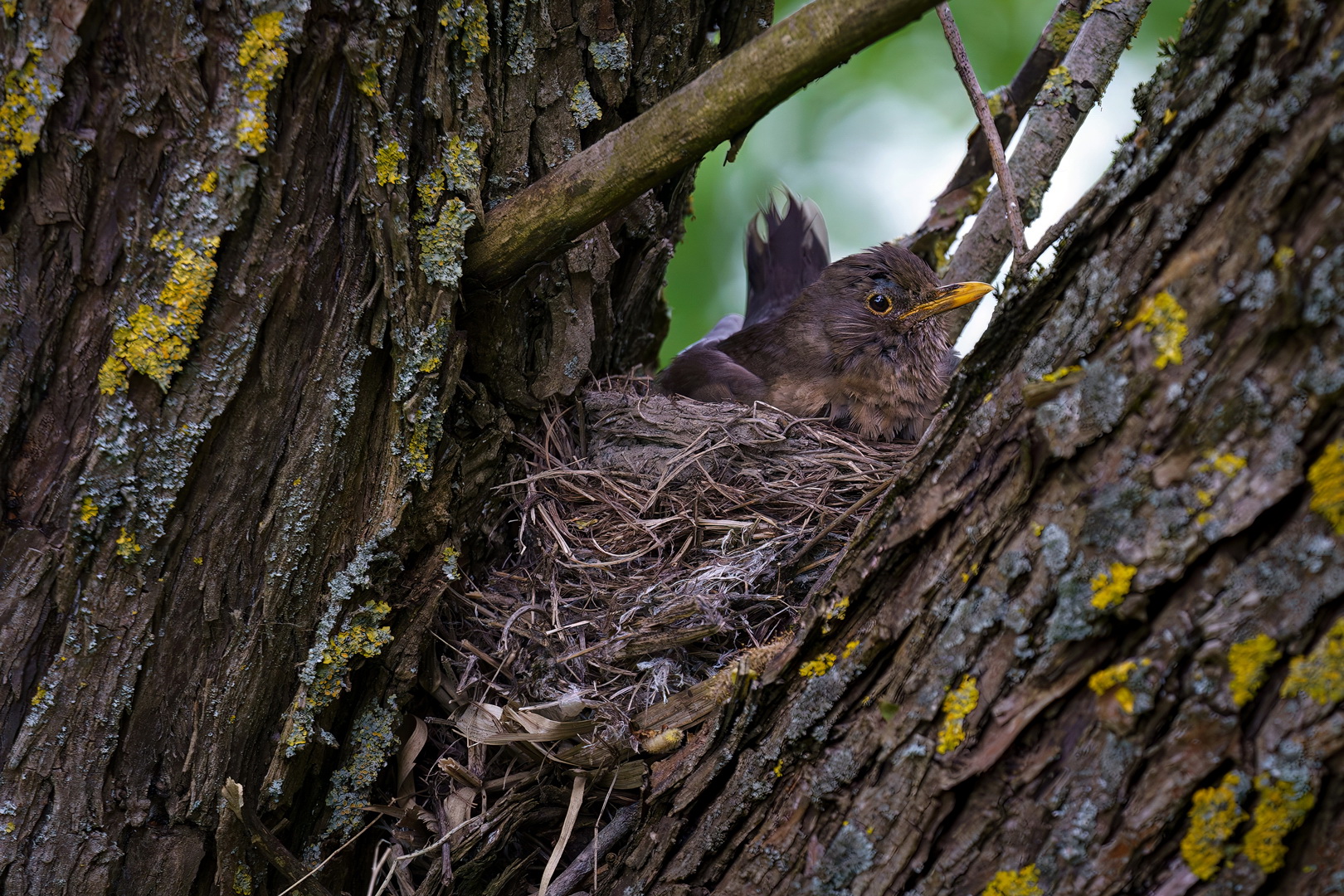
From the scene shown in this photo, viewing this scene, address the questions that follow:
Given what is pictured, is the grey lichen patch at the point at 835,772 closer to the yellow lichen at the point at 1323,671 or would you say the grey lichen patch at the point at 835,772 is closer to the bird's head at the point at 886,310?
the yellow lichen at the point at 1323,671

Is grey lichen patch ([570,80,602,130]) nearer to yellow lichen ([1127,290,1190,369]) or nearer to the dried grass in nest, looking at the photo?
the dried grass in nest

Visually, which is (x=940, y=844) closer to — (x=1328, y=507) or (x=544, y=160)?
(x=1328, y=507)

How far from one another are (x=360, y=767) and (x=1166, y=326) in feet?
5.47

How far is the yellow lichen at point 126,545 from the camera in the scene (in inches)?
64.4

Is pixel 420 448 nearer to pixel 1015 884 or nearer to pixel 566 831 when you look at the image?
pixel 566 831

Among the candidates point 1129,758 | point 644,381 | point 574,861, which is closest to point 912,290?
point 644,381

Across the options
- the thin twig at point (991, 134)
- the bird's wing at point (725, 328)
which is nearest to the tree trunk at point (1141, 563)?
the thin twig at point (991, 134)

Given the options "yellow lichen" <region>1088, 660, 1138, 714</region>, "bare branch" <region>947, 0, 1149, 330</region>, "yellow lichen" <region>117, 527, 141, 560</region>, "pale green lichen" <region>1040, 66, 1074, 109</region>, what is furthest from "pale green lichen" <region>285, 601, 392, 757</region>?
"pale green lichen" <region>1040, 66, 1074, 109</region>

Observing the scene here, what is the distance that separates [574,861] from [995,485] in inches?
44.9

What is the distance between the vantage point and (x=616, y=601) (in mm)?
2330

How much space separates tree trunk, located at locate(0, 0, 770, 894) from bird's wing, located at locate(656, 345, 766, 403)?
1471 mm

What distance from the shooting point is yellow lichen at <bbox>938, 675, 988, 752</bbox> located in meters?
1.27

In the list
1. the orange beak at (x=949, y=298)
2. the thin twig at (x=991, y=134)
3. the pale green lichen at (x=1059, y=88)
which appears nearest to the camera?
the thin twig at (x=991, y=134)

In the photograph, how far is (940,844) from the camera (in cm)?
130
